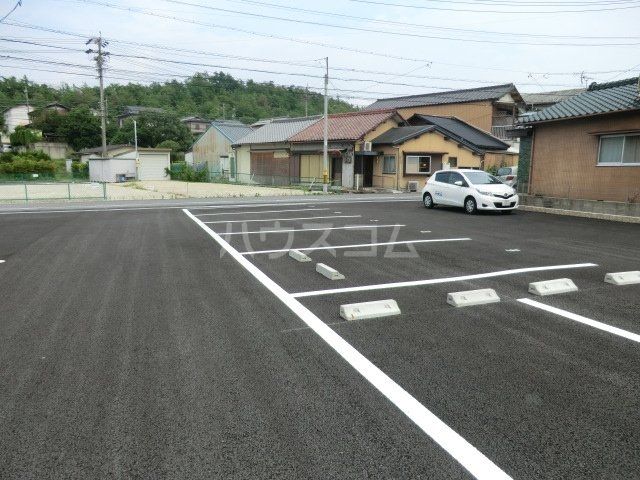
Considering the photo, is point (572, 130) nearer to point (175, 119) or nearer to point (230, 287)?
point (230, 287)

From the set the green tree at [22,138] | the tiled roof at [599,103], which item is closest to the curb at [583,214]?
the tiled roof at [599,103]

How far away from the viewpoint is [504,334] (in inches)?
178

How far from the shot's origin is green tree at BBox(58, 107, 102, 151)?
196 ft

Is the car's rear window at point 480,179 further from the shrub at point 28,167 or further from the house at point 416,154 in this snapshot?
the shrub at point 28,167

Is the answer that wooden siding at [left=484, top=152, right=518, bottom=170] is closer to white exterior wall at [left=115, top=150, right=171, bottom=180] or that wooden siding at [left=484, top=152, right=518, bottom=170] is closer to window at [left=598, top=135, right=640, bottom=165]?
window at [left=598, top=135, right=640, bottom=165]

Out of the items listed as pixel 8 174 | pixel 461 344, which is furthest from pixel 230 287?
pixel 8 174

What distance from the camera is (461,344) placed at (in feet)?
14.0

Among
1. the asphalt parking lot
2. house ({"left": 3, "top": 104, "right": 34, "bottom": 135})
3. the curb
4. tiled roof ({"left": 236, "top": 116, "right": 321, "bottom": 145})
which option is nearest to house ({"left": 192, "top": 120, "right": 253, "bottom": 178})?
tiled roof ({"left": 236, "top": 116, "right": 321, "bottom": 145})

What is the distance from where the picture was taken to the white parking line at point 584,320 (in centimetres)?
449

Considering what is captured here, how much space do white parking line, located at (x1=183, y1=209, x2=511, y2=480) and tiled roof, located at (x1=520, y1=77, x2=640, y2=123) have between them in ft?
45.7

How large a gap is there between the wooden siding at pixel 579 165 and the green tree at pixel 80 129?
57.8 metres

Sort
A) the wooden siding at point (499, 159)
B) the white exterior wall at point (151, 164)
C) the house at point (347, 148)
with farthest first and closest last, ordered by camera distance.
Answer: the white exterior wall at point (151, 164)
the wooden siding at point (499, 159)
the house at point (347, 148)

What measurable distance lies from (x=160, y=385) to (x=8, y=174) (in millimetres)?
42121

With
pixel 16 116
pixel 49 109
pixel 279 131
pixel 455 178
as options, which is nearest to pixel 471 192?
pixel 455 178
